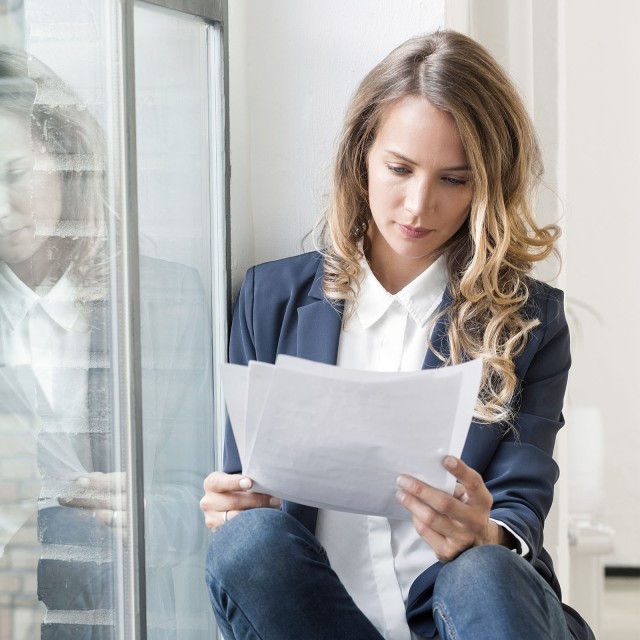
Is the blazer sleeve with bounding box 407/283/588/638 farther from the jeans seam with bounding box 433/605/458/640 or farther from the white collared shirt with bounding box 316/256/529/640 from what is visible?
the jeans seam with bounding box 433/605/458/640

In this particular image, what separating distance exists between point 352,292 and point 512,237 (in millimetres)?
234

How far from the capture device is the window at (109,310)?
957 mm

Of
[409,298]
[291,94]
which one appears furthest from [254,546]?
[291,94]

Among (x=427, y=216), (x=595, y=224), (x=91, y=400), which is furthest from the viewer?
(x=595, y=224)

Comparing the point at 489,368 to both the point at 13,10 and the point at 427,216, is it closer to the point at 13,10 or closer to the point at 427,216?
the point at 427,216

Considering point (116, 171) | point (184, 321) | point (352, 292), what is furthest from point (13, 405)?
point (352, 292)

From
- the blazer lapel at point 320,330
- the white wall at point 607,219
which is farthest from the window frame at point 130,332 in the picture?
the white wall at point 607,219

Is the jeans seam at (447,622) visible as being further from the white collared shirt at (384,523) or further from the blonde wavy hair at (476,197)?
the blonde wavy hair at (476,197)

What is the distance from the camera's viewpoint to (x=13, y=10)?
0.91m

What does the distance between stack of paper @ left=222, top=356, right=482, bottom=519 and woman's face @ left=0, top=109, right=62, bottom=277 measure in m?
0.23

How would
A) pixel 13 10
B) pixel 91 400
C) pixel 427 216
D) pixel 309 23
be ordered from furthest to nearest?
pixel 309 23 < pixel 427 216 < pixel 91 400 < pixel 13 10

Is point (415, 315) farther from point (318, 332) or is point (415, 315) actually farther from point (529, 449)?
point (529, 449)

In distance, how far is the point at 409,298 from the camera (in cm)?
138

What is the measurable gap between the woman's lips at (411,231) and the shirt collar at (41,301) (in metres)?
0.45
